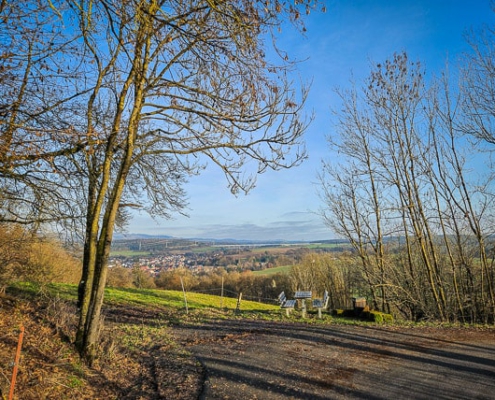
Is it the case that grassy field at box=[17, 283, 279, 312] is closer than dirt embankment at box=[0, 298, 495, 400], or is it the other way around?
dirt embankment at box=[0, 298, 495, 400]

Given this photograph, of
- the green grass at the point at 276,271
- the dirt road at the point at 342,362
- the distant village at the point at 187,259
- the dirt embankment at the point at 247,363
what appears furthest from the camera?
the green grass at the point at 276,271

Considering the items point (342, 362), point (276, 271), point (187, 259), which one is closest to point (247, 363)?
point (342, 362)

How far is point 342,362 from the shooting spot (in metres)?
6.75

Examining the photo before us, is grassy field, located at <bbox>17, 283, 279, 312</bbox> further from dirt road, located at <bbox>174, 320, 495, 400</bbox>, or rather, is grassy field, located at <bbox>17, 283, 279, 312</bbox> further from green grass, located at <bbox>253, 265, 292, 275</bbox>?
green grass, located at <bbox>253, 265, 292, 275</bbox>

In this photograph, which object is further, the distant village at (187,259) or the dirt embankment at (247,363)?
the distant village at (187,259)

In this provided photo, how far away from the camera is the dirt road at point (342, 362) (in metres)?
5.23

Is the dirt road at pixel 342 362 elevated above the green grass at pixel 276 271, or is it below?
above

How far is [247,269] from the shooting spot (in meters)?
51.5

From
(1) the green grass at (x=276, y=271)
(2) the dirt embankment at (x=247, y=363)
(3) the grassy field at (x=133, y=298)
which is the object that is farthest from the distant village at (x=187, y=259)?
(2) the dirt embankment at (x=247, y=363)

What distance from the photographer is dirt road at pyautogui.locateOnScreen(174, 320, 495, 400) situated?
5230mm

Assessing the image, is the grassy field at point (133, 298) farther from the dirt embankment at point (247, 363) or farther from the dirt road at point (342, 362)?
the dirt road at point (342, 362)

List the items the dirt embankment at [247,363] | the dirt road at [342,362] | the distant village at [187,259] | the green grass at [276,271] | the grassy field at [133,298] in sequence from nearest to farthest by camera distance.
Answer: the dirt embankment at [247,363] → the dirt road at [342,362] → the grassy field at [133,298] → the distant village at [187,259] → the green grass at [276,271]

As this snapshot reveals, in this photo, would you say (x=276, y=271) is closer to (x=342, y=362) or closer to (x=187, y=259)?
(x=187, y=259)

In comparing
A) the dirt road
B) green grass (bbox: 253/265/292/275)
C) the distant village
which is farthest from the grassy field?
green grass (bbox: 253/265/292/275)
